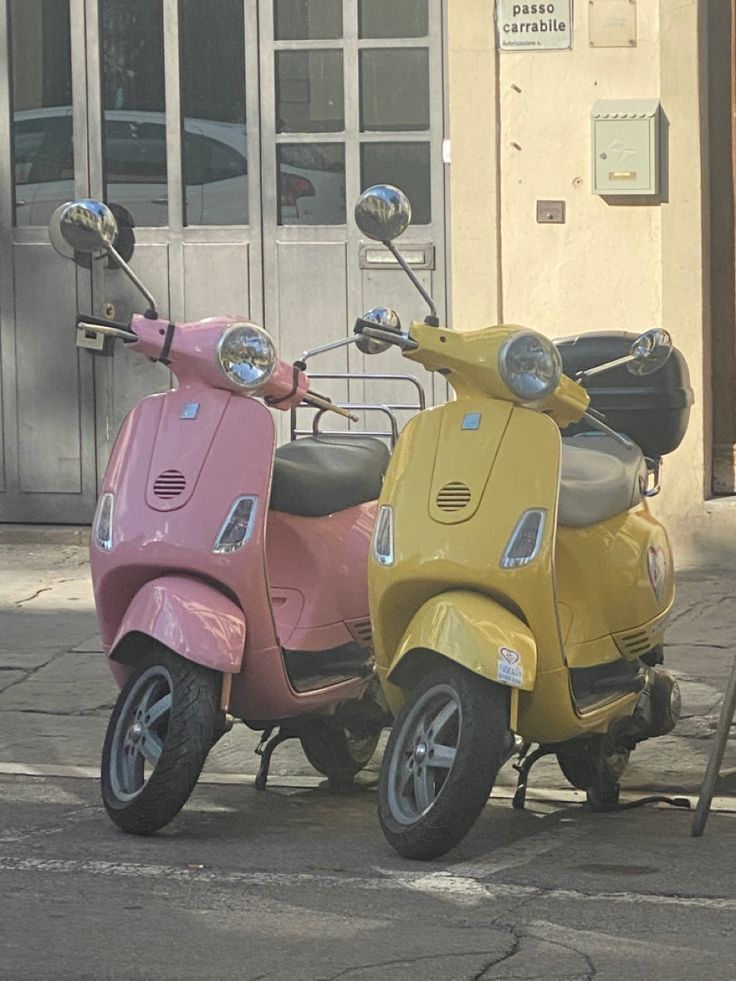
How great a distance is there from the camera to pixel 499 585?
5.05 m

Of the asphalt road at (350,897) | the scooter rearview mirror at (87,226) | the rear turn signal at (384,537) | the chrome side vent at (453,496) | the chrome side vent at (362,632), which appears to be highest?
the scooter rearview mirror at (87,226)

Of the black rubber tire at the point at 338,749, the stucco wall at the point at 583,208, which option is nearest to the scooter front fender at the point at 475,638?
the black rubber tire at the point at 338,749

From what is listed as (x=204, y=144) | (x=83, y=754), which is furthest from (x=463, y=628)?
(x=204, y=144)

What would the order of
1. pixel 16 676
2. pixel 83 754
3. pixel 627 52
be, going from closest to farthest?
pixel 83 754 < pixel 16 676 < pixel 627 52

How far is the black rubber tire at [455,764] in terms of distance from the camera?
4.78 metres

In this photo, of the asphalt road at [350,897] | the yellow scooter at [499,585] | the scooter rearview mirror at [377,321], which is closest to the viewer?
the asphalt road at [350,897]

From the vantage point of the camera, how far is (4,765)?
6258mm

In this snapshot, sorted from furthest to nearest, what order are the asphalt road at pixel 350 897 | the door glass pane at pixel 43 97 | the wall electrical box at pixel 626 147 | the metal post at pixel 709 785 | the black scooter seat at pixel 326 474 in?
the door glass pane at pixel 43 97, the wall electrical box at pixel 626 147, the black scooter seat at pixel 326 474, the metal post at pixel 709 785, the asphalt road at pixel 350 897

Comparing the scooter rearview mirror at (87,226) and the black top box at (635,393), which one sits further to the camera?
the black top box at (635,393)

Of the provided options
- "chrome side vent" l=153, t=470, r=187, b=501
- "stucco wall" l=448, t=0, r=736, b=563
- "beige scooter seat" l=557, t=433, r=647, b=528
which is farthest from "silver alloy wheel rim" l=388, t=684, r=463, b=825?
"stucco wall" l=448, t=0, r=736, b=563

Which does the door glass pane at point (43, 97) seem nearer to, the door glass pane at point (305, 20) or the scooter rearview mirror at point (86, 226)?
the door glass pane at point (305, 20)

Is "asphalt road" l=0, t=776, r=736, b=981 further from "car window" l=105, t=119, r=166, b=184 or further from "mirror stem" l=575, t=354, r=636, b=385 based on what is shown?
"car window" l=105, t=119, r=166, b=184

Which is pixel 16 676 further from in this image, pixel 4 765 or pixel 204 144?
pixel 204 144

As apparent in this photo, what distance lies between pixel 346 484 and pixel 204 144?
13.4 ft
